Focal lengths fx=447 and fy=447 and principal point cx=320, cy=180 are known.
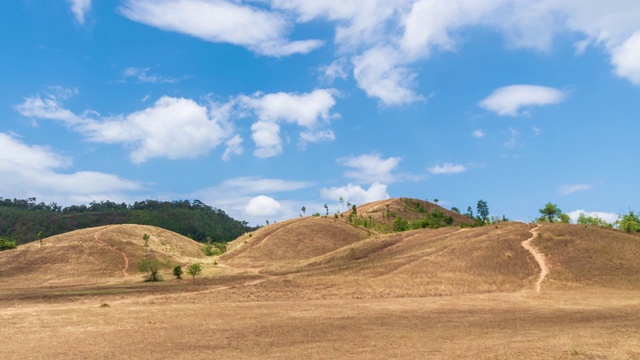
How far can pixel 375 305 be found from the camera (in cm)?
4394

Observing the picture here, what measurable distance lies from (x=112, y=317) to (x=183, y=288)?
76.4 ft

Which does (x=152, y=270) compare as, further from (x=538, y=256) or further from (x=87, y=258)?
(x=538, y=256)

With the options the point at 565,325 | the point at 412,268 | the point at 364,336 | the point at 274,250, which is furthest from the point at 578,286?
the point at 274,250

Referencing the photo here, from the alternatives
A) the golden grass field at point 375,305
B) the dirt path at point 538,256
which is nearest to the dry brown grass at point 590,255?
the golden grass field at point 375,305

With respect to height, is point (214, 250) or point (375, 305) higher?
point (214, 250)

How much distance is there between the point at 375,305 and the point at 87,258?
257 feet

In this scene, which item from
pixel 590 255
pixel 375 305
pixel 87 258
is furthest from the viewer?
pixel 87 258

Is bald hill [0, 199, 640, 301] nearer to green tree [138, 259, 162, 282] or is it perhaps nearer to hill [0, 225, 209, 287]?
hill [0, 225, 209, 287]

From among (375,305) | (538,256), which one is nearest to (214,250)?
(538,256)

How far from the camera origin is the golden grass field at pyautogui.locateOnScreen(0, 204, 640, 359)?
84.6 ft

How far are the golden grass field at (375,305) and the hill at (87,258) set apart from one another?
0.63 meters

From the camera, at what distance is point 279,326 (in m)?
32.8

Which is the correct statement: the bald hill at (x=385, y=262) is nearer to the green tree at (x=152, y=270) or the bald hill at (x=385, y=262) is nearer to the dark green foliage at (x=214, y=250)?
the green tree at (x=152, y=270)

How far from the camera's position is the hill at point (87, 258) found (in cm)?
8612
